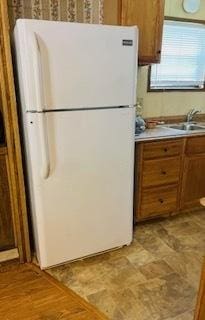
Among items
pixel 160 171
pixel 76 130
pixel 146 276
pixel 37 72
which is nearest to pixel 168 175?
pixel 160 171

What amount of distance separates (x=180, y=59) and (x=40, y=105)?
2.03 m

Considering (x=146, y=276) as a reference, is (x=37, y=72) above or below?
above

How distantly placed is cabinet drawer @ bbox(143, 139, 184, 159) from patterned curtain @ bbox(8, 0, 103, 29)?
1194 mm

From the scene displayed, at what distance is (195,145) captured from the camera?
2.57 m

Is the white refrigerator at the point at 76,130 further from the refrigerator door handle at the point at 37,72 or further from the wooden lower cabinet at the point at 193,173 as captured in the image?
the wooden lower cabinet at the point at 193,173

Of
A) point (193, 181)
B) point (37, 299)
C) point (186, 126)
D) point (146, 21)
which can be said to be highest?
point (146, 21)

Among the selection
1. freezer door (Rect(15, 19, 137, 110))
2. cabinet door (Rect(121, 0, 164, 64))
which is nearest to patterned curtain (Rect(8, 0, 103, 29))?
cabinet door (Rect(121, 0, 164, 64))

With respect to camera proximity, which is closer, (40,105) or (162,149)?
(40,105)

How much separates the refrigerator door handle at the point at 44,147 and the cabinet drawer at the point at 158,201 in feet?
3.49

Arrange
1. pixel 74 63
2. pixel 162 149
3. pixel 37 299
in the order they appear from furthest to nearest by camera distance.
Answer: pixel 162 149 → pixel 37 299 → pixel 74 63

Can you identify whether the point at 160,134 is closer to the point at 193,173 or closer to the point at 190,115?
the point at 193,173

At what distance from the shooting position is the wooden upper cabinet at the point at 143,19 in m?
2.15

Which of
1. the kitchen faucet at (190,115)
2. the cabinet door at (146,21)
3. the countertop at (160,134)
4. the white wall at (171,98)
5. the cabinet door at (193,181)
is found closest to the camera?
the cabinet door at (146,21)

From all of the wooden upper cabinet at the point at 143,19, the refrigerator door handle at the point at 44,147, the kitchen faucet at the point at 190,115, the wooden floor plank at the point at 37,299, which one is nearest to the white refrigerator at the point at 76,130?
the refrigerator door handle at the point at 44,147
